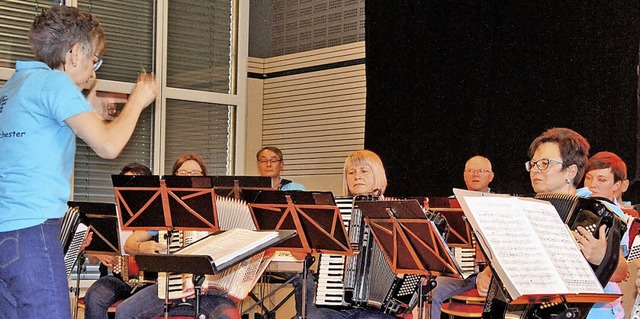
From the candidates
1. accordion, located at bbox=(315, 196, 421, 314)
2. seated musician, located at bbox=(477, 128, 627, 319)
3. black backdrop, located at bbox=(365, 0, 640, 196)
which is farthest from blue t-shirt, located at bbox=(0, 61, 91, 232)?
black backdrop, located at bbox=(365, 0, 640, 196)

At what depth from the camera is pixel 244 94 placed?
28.9ft

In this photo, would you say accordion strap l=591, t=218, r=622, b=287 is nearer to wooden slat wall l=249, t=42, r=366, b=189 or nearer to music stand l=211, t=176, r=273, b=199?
music stand l=211, t=176, r=273, b=199

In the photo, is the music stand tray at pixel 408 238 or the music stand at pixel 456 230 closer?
the music stand tray at pixel 408 238

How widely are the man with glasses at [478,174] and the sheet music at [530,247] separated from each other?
3774mm

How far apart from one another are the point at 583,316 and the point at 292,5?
6.52m

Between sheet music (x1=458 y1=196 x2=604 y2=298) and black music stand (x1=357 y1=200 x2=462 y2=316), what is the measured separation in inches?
40.4

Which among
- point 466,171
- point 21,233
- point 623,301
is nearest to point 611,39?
point 466,171

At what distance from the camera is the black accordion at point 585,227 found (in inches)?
134

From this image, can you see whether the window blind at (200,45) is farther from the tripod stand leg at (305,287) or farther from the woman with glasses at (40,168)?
the woman with glasses at (40,168)

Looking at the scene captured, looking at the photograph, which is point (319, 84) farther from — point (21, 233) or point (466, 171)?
point (21, 233)

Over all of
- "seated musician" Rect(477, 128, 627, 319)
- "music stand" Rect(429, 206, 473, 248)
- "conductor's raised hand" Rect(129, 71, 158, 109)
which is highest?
"conductor's raised hand" Rect(129, 71, 158, 109)

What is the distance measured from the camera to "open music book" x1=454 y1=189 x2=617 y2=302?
9.55 ft

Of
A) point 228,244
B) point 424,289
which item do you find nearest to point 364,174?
point 424,289

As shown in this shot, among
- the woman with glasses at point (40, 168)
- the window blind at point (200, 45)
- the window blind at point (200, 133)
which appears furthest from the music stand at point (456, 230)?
the window blind at point (200, 45)
